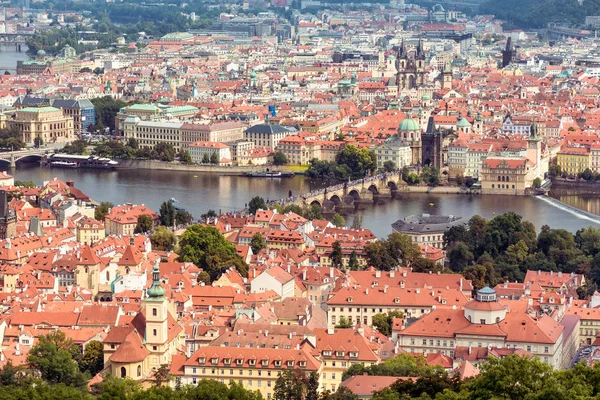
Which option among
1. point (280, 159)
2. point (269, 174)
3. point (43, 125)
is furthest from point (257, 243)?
point (43, 125)

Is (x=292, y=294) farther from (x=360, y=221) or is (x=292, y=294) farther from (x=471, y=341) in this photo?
(x=360, y=221)

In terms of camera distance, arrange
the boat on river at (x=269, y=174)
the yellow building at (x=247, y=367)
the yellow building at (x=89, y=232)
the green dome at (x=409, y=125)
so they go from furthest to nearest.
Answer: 1. the green dome at (x=409, y=125)
2. the boat on river at (x=269, y=174)
3. the yellow building at (x=89, y=232)
4. the yellow building at (x=247, y=367)

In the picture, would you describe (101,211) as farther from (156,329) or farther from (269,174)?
(156,329)

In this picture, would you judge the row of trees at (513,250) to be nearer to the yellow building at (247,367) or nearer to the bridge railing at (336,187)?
the bridge railing at (336,187)

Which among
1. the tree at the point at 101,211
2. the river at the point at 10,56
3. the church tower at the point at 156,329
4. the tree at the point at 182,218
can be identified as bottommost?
the river at the point at 10,56

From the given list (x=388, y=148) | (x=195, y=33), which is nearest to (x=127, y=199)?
(x=388, y=148)

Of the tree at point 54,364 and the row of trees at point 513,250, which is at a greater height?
the tree at point 54,364

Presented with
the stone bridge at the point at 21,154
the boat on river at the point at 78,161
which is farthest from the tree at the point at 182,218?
the stone bridge at the point at 21,154

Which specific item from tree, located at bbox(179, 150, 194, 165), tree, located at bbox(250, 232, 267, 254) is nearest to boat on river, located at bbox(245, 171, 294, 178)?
tree, located at bbox(179, 150, 194, 165)
